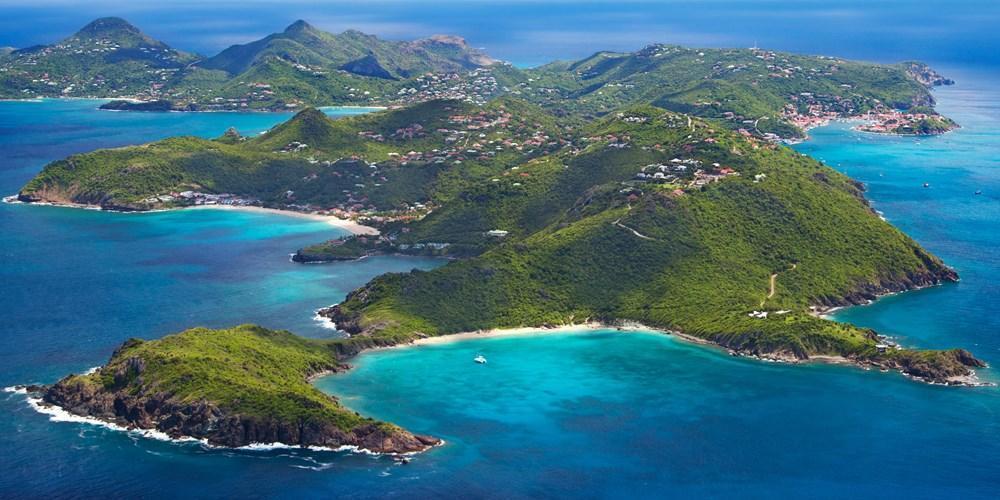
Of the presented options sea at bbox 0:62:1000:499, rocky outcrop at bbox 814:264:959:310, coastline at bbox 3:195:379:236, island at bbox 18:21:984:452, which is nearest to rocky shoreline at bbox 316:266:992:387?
rocky outcrop at bbox 814:264:959:310

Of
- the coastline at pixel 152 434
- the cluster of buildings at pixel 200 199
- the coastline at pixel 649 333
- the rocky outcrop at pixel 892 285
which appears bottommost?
the coastline at pixel 152 434

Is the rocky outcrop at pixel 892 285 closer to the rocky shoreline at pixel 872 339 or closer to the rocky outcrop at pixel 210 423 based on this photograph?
the rocky shoreline at pixel 872 339

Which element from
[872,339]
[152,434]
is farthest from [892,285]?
[152,434]

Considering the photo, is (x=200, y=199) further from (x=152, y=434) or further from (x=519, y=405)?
(x=519, y=405)

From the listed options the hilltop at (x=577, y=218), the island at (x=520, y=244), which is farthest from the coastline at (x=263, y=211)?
the hilltop at (x=577, y=218)

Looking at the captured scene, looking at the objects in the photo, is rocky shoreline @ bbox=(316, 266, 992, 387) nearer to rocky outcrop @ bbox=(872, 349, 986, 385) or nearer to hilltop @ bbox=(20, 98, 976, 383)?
rocky outcrop @ bbox=(872, 349, 986, 385)
